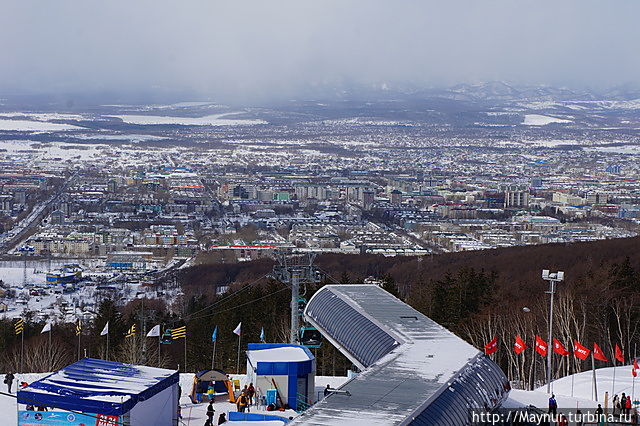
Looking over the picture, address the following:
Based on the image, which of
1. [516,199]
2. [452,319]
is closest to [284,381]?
[452,319]

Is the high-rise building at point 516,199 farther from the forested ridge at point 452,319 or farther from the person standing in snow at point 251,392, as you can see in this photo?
the person standing in snow at point 251,392

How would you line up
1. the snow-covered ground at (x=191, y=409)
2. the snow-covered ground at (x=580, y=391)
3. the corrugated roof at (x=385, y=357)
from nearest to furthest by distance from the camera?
the corrugated roof at (x=385, y=357) < the snow-covered ground at (x=191, y=409) < the snow-covered ground at (x=580, y=391)

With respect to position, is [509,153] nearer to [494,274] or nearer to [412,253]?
[412,253]

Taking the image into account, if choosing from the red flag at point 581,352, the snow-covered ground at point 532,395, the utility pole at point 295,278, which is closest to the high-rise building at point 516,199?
the snow-covered ground at point 532,395

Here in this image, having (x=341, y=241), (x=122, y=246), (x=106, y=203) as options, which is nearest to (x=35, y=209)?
(x=106, y=203)

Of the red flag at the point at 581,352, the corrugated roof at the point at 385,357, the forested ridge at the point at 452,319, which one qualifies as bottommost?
the forested ridge at the point at 452,319

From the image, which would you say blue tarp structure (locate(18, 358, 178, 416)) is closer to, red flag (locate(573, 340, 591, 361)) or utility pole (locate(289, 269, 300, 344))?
utility pole (locate(289, 269, 300, 344))
